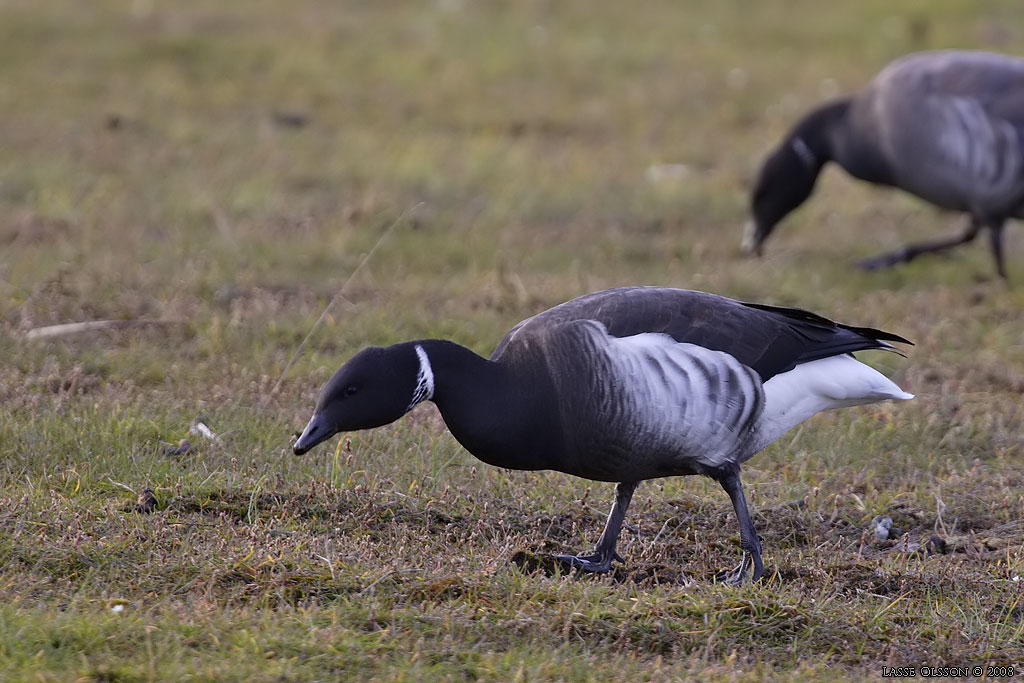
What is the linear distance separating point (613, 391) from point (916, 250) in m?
5.78

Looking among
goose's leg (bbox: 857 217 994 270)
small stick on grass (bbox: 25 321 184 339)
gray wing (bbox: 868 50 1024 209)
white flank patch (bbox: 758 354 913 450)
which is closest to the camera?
white flank patch (bbox: 758 354 913 450)

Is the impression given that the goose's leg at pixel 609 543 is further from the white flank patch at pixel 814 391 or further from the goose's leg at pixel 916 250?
the goose's leg at pixel 916 250

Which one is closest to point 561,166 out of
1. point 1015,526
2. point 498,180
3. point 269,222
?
point 498,180

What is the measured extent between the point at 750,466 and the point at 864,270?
3923 mm

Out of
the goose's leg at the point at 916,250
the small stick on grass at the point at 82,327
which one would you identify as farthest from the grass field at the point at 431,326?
the goose's leg at the point at 916,250

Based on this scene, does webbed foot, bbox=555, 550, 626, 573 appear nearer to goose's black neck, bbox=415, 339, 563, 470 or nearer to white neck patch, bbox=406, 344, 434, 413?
goose's black neck, bbox=415, 339, 563, 470

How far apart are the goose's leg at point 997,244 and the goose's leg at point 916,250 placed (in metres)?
0.12

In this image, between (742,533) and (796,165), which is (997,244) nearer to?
(796,165)

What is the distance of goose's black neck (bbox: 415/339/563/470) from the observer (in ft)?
15.2

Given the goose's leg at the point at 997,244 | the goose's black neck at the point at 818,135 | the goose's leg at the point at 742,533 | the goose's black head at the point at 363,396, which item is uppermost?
the goose's black neck at the point at 818,135

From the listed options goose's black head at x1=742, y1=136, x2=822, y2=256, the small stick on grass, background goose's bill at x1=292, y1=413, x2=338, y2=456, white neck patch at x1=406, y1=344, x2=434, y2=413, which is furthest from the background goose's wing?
goose's black head at x1=742, y1=136, x2=822, y2=256

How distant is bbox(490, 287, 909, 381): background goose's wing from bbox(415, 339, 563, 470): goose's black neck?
23cm

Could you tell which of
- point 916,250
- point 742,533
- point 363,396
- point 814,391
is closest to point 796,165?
point 916,250

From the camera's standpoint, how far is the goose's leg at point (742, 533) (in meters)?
4.86
